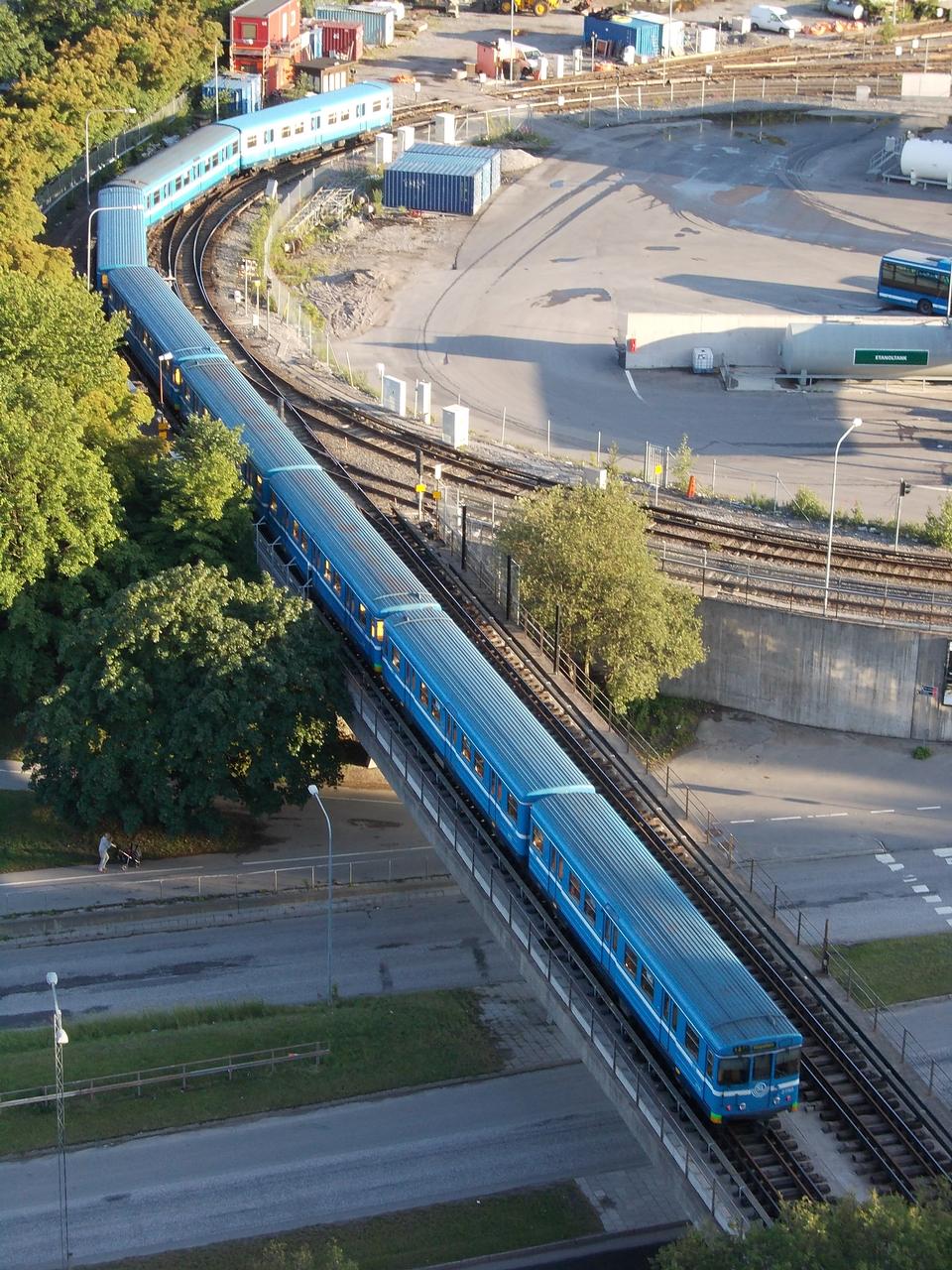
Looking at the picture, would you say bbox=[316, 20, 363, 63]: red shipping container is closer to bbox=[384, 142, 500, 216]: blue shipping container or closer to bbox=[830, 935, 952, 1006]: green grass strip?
bbox=[384, 142, 500, 216]: blue shipping container

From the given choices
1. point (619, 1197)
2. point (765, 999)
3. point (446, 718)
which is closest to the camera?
point (765, 999)

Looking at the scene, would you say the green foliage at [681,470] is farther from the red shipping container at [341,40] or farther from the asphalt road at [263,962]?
the red shipping container at [341,40]

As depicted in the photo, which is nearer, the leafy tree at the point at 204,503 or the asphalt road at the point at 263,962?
the asphalt road at the point at 263,962

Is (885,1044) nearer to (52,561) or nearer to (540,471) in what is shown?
(52,561)

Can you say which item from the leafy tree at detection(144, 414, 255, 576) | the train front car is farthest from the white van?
the train front car

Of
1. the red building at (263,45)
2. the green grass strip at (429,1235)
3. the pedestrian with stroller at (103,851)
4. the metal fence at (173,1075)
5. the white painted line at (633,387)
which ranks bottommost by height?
the green grass strip at (429,1235)

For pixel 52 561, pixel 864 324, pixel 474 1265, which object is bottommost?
pixel 474 1265

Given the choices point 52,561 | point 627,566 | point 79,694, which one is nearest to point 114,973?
point 79,694

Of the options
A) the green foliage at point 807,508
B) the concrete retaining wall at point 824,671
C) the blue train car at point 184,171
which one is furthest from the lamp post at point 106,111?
the concrete retaining wall at point 824,671
